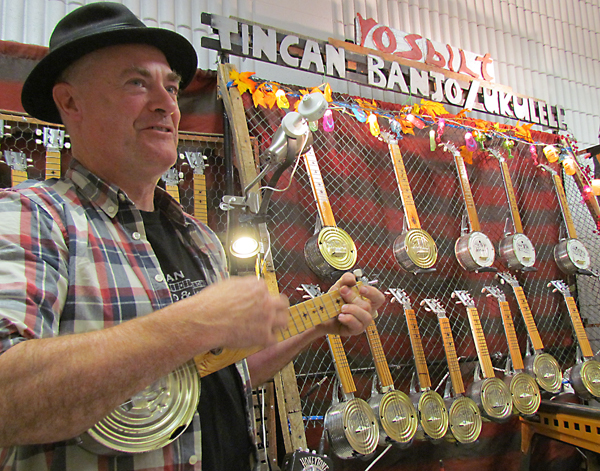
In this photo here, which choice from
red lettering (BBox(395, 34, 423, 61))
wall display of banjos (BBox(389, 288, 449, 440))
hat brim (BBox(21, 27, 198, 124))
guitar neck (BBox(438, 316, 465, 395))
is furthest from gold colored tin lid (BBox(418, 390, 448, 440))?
red lettering (BBox(395, 34, 423, 61))

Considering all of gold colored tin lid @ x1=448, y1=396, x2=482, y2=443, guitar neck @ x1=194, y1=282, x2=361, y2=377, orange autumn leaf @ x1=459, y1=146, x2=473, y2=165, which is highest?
orange autumn leaf @ x1=459, y1=146, x2=473, y2=165

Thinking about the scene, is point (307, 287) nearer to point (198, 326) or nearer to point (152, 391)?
point (152, 391)

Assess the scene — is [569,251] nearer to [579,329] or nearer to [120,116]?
[579,329]

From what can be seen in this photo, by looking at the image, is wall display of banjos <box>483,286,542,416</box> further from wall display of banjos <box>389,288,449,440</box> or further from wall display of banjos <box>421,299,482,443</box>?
wall display of banjos <box>389,288,449,440</box>

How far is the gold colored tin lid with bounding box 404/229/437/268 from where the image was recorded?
3.04 meters

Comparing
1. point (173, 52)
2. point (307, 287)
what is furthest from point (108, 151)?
point (307, 287)

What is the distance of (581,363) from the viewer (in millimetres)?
3434

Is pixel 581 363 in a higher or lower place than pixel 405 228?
lower

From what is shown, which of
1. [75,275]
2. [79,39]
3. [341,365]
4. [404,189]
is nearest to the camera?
[75,275]

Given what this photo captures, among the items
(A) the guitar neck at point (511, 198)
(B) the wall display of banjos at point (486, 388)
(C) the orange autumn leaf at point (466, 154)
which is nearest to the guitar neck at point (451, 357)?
(B) the wall display of banjos at point (486, 388)

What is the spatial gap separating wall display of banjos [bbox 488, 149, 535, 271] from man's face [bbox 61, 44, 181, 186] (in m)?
3.09

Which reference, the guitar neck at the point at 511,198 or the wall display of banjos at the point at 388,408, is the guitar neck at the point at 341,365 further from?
the guitar neck at the point at 511,198

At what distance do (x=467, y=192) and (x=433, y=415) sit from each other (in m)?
1.80

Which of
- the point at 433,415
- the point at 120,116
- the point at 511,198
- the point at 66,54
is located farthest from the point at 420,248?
the point at 66,54
